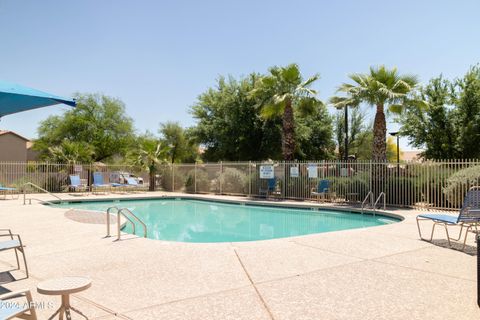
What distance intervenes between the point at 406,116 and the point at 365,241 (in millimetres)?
21405

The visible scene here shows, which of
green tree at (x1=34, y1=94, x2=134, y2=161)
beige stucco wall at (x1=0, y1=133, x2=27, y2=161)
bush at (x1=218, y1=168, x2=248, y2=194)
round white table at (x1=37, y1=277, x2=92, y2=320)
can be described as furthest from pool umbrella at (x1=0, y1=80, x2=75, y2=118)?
beige stucco wall at (x1=0, y1=133, x2=27, y2=161)

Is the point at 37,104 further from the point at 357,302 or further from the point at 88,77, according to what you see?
the point at 88,77

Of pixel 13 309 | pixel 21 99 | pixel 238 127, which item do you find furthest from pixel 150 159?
pixel 13 309

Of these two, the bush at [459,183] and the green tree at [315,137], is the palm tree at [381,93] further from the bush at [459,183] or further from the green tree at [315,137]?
the green tree at [315,137]

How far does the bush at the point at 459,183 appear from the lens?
1213cm

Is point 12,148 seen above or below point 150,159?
above

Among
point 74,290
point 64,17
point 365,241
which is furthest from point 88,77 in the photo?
point 74,290

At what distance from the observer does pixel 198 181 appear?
23172 millimetres

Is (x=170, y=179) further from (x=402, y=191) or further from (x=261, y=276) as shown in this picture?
(x=261, y=276)

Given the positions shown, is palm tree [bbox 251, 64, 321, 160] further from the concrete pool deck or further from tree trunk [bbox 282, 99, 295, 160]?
the concrete pool deck

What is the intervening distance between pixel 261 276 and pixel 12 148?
47.8m

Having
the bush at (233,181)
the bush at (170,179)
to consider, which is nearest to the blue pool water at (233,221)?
the bush at (233,181)

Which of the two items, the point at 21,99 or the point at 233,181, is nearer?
the point at 21,99

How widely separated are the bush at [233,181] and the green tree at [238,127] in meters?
4.90
